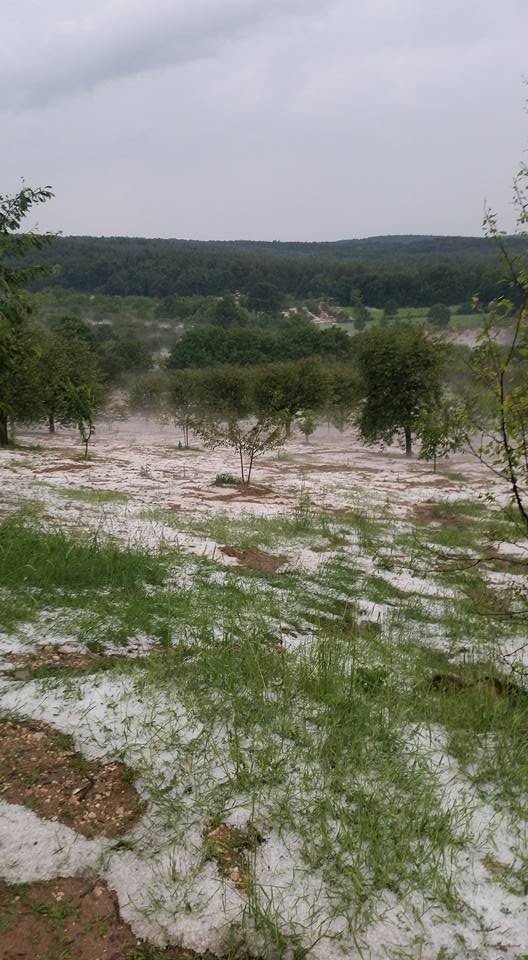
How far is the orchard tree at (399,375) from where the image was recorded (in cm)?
2797

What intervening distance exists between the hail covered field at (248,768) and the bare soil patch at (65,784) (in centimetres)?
1

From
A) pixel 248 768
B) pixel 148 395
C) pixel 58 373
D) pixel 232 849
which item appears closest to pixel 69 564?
pixel 248 768

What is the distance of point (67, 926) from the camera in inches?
81.4

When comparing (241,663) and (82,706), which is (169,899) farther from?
(241,663)

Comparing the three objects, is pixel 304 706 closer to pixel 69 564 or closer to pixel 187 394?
pixel 69 564

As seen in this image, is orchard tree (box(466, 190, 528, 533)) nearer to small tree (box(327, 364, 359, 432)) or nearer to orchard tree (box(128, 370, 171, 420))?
small tree (box(327, 364, 359, 432))

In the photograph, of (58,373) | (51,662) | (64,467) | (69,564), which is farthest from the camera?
(58,373)

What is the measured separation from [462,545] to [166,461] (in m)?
16.4

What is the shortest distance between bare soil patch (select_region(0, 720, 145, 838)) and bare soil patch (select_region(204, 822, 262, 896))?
0.41 metres

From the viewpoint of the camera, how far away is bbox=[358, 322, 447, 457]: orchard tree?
27969mm

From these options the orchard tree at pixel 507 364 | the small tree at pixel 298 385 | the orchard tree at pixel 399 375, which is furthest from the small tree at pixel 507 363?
the small tree at pixel 298 385

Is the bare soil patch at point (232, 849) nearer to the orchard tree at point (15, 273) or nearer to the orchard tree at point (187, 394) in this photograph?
the orchard tree at point (15, 273)

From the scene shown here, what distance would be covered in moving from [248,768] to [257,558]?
509cm

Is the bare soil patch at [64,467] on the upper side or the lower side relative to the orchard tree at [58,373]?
lower
